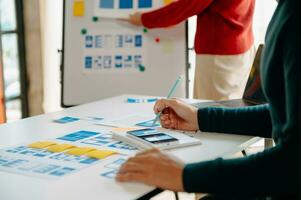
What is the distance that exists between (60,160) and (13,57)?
2.67 meters

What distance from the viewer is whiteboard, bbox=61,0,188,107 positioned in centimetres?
281

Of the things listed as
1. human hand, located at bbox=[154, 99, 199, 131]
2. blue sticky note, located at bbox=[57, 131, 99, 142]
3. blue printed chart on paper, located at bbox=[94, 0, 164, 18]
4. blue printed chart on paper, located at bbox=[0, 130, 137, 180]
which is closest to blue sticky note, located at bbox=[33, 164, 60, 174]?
blue printed chart on paper, located at bbox=[0, 130, 137, 180]

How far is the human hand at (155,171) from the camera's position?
3.29 ft

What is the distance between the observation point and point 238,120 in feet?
4.84

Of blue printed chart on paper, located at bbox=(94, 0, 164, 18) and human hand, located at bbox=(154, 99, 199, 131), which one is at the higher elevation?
blue printed chart on paper, located at bbox=(94, 0, 164, 18)

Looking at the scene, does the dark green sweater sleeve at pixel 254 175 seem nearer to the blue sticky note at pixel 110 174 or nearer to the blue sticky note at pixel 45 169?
the blue sticky note at pixel 110 174

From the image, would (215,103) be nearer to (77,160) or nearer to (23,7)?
(77,160)

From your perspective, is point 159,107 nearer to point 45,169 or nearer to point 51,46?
point 45,169

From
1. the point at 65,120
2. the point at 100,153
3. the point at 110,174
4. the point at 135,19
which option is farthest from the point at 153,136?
the point at 135,19

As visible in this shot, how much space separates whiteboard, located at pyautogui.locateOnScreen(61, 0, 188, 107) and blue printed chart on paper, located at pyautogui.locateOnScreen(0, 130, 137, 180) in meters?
1.42

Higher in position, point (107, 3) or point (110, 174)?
point (107, 3)

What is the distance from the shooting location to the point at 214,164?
0.99 metres

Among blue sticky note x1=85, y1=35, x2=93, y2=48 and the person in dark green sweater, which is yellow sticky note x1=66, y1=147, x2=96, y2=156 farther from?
blue sticky note x1=85, y1=35, x2=93, y2=48

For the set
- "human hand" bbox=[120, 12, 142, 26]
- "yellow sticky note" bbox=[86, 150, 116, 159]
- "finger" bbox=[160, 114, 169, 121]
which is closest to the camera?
"yellow sticky note" bbox=[86, 150, 116, 159]
